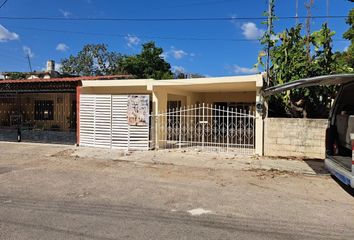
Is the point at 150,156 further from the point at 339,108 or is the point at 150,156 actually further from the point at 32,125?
the point at 32,125

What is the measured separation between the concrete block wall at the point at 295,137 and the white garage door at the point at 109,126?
4.60m

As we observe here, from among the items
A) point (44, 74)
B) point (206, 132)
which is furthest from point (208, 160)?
point (44, 74)

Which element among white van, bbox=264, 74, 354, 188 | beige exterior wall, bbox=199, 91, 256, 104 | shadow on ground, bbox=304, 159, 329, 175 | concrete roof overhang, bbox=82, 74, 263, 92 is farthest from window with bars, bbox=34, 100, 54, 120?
white van, bbox=264, 74, 354, 188

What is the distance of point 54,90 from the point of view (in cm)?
1371

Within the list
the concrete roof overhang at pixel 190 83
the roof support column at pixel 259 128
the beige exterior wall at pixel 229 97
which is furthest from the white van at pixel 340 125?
the beige exterior wall at pixel 229 97

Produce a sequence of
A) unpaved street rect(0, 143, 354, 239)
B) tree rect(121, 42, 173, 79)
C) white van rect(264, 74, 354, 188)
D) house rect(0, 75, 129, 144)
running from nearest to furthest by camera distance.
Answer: unpaved street rect(0, 143, 354, 239)
white van rect(264, 74, 354, 188)
house rect(0, 75, 129, 144)
tree rect(121, 42, 173, 79)

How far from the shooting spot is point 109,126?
1229 centimetres

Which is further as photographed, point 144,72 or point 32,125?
point 144,72

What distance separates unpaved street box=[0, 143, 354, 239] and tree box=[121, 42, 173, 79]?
22470 mm

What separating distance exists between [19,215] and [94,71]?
124 feet

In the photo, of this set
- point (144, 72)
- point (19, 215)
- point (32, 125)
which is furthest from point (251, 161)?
point (144, 72)

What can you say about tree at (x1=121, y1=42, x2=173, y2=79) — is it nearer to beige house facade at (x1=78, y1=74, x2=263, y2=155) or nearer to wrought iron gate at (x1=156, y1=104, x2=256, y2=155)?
beige house facade at (x1=78, y1=74, x2=263, y2=155)

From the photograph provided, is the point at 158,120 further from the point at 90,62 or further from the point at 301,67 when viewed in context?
the point at 90,62

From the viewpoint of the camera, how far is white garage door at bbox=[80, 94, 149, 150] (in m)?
12.0
